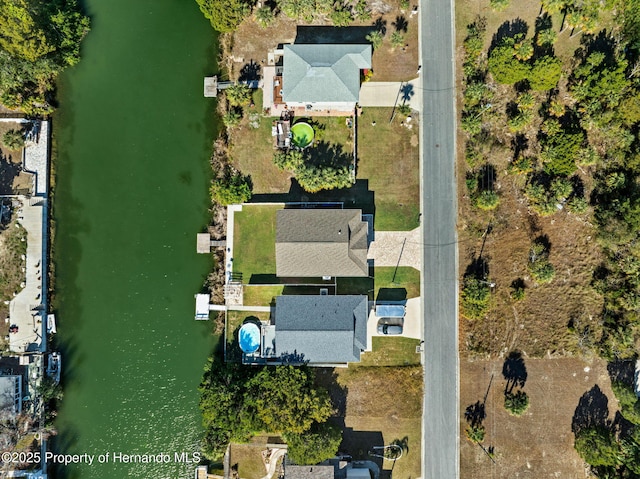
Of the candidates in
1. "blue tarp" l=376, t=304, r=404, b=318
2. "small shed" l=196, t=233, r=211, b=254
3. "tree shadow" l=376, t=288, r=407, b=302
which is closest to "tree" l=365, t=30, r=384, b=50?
"tree shadow" l=376, t=288, r=407, b=302

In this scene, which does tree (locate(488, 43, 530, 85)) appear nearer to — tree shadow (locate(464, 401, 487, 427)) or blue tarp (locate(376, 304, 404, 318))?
blue tarp (locate(376, 304, 404, 318))

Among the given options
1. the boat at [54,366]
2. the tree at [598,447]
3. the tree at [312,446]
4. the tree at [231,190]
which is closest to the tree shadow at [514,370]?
the tree at [598,447]

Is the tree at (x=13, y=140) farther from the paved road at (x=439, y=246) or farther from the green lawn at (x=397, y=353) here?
the green lawn at (x=397, y=353)

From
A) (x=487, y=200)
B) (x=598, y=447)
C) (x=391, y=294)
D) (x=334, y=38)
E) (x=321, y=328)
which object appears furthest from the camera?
(x=334, y=38)

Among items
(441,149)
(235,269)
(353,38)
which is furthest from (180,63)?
(441,149)

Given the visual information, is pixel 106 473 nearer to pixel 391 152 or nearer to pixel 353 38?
pixel 391 152

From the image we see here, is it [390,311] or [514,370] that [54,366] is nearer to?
[390,311]

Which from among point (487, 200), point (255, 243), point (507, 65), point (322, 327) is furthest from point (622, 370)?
point (255, 243)
